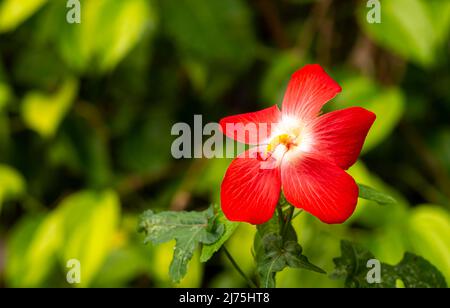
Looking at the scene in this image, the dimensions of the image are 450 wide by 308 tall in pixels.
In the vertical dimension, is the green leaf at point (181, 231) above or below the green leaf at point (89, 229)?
above

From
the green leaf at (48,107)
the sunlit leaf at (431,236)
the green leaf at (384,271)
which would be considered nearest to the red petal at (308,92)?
the green leaf at (384,271)

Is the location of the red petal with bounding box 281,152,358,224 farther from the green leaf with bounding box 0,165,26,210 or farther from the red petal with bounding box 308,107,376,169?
the green leaf with bounding box 0,165,26,210

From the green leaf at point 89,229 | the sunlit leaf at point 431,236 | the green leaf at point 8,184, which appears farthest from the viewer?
the green leaf at point 8,184

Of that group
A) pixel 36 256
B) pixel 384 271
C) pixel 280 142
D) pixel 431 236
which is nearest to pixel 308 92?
pixel 280 142

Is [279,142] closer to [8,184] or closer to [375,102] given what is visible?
[375,102]

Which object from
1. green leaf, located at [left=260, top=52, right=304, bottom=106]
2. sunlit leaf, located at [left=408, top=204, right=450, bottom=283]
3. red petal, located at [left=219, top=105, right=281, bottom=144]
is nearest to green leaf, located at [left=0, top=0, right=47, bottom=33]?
green leaf, located at [left=260, top=52, right=304, bottom=106]

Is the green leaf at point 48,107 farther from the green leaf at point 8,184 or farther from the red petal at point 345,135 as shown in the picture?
the red petal at point 345,135
